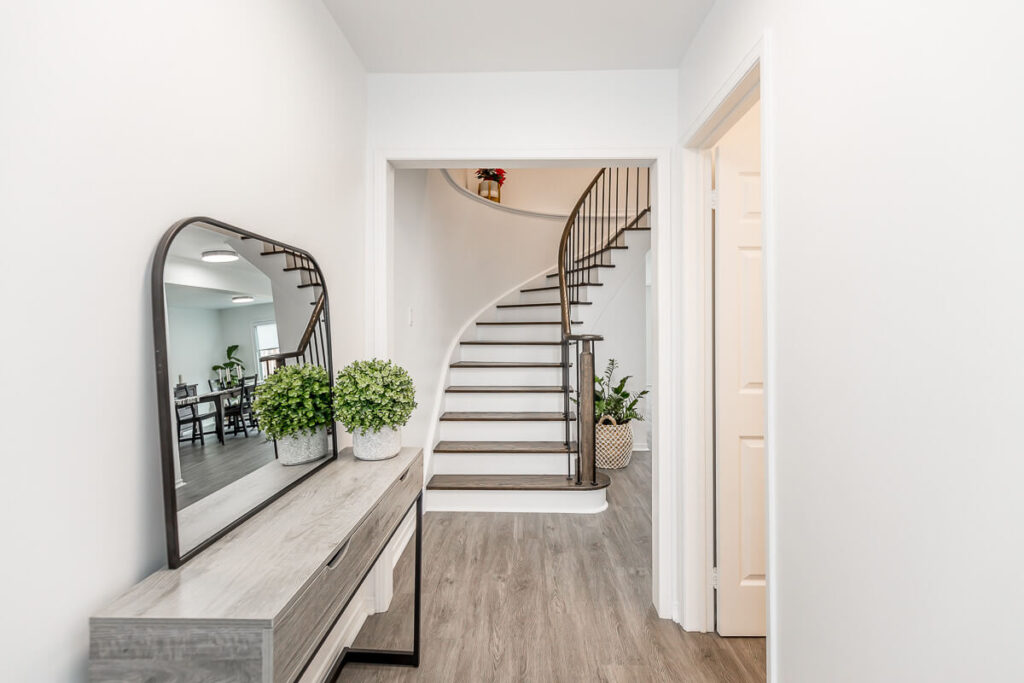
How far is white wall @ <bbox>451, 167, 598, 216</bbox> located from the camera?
20.6 feet

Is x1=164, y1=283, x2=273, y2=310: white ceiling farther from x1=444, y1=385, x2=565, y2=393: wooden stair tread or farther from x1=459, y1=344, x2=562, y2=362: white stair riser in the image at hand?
x1=459, y1=344, x2=562, y2=362: white stair riser

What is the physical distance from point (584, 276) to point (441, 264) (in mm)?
1737

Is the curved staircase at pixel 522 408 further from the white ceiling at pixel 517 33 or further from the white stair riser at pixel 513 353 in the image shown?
the white ceiling at pixel 517 33

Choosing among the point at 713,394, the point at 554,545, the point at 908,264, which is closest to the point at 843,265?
the point at 908,264

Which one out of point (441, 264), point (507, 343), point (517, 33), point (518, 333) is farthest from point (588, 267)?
point (517, 33)

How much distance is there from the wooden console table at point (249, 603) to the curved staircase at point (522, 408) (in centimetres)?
217

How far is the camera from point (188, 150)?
1080mm

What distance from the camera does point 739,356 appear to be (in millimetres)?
2092

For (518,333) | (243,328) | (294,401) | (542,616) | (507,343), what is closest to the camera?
(243,328)

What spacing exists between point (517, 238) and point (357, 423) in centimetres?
430

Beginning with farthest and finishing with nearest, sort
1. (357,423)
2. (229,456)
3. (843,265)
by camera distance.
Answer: (357,423), (229,456), (843,265)

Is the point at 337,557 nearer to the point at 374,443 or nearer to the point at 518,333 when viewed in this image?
the point at 374,443

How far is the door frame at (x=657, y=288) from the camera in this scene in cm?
221

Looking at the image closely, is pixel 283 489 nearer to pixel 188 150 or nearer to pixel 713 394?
pixel 188 150
